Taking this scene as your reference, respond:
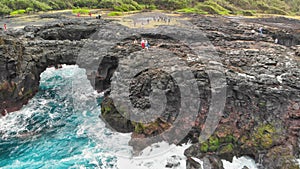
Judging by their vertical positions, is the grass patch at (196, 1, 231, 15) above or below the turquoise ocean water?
above

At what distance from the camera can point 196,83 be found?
1983 centimetres

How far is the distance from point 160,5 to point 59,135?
43.1m

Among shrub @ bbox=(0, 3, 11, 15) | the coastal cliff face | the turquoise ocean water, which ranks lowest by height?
the turquoise ocean water

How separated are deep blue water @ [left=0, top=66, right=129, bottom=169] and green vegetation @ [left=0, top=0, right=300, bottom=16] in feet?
96.7

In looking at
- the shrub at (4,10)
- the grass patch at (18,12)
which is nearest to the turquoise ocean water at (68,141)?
the grass patch at (18,12)

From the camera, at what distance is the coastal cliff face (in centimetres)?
1800

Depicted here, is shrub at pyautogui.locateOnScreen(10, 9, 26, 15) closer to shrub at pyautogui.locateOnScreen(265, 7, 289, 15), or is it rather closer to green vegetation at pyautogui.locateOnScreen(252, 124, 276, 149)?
green vegetation at pyautogui.locateOnScreen(252, 124, 276, 149)

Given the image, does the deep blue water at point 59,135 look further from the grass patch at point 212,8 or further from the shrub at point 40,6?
the grass patch at point 212,8

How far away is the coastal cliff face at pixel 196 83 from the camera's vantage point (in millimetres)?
18000

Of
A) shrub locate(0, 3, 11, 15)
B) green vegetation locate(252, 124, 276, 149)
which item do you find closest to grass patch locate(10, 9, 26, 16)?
shrub locate(0, 3, 11, 15)

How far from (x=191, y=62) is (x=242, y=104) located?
534 cm

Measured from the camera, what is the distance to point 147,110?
19.7m

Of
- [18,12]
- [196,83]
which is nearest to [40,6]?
[18,12]

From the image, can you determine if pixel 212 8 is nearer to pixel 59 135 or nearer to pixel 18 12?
pixel 18 12
